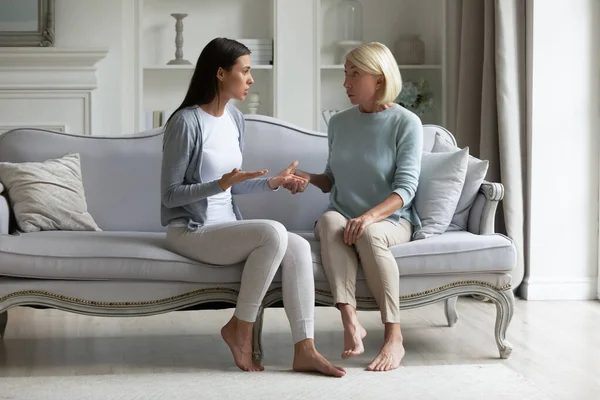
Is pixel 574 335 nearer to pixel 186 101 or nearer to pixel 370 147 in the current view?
pixel 370 147

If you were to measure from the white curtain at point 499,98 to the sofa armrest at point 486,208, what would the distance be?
3.45 feet

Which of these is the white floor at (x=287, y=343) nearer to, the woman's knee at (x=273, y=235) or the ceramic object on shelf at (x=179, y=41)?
the woman's knee at (x=273, y=235)

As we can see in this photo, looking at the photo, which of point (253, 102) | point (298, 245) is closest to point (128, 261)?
point (298, 245)

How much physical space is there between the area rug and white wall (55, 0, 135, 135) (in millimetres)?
2677

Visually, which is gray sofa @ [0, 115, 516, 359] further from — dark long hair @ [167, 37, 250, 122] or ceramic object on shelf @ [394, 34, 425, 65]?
ceramic object on shelf @ [394, 34, 425, 65]

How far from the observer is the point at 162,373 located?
3176 mm

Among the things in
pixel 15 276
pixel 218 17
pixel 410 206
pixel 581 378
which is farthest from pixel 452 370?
pixel 218 17

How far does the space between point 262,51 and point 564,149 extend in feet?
6.10

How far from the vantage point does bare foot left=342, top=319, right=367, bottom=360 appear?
123 inches

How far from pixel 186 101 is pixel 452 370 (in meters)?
1.27

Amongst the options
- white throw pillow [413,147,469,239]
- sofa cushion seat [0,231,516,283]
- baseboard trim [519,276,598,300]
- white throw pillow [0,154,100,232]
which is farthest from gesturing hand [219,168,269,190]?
baseboard trim [519,276,598,300]

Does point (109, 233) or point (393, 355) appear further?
point (109, 233)

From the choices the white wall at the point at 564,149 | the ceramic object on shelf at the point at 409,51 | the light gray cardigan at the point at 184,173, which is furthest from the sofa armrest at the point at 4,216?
the ceramic object on shelf at the point at 409,51

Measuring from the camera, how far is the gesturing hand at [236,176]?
304 cm
